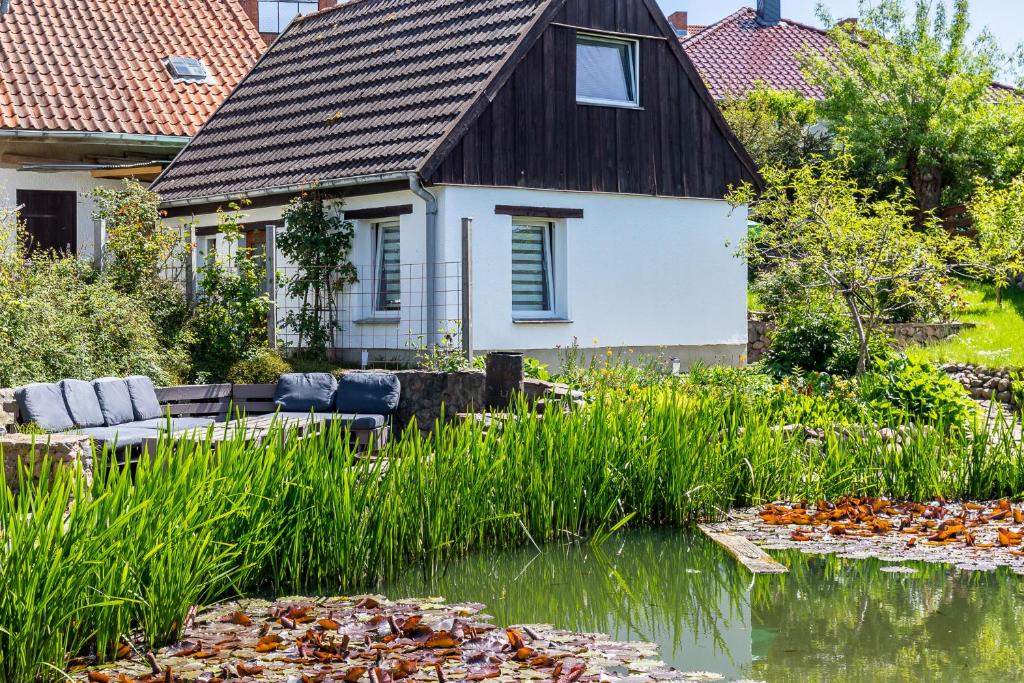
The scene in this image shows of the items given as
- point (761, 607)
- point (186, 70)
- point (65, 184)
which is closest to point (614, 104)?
point (186, 70)

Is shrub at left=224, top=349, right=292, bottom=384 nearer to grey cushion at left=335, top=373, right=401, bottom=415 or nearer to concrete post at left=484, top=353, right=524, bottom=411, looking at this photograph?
grey cushion at left=335, top=373, right=401, bottom=415

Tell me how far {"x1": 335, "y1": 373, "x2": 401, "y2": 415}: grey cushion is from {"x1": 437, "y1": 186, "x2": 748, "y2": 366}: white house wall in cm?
487

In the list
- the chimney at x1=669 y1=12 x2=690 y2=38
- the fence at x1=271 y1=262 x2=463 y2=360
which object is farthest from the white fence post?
the chimney at x1=669 y1=12 x2=690 y2=38

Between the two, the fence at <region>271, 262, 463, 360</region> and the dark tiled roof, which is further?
the dark tiled roof

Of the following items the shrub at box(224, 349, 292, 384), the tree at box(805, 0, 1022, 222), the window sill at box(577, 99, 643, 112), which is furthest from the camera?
the tree at box(805, 0, 1022, 222)

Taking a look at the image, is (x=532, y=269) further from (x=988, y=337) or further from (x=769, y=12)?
(x=769, y=12)

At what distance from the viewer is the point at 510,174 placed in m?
17.3

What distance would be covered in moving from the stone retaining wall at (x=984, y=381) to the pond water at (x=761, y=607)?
34.0ft

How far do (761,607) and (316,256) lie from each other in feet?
38.6

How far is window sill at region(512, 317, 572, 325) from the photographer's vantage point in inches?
687

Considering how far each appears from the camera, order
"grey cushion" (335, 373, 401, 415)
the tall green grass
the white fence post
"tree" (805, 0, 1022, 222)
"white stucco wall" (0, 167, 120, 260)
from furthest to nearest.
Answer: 1. "tree" (805, 0, 1022, 222)
2. "white stucco wall" (0, 167, 120, 260)
3. the white fence post
4. "grey cushion" (335, 373, 401, 415)
5. the tall green grass

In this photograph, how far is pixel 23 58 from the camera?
21.2 m

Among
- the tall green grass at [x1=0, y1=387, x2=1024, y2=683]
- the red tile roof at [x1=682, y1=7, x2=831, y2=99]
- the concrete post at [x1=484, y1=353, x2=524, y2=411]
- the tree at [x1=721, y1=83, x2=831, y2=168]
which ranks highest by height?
the red tile roof at [x1=682, y1=7, x2=831, y2=99]

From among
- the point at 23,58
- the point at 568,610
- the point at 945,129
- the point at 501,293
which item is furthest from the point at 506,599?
the point at 945,129
